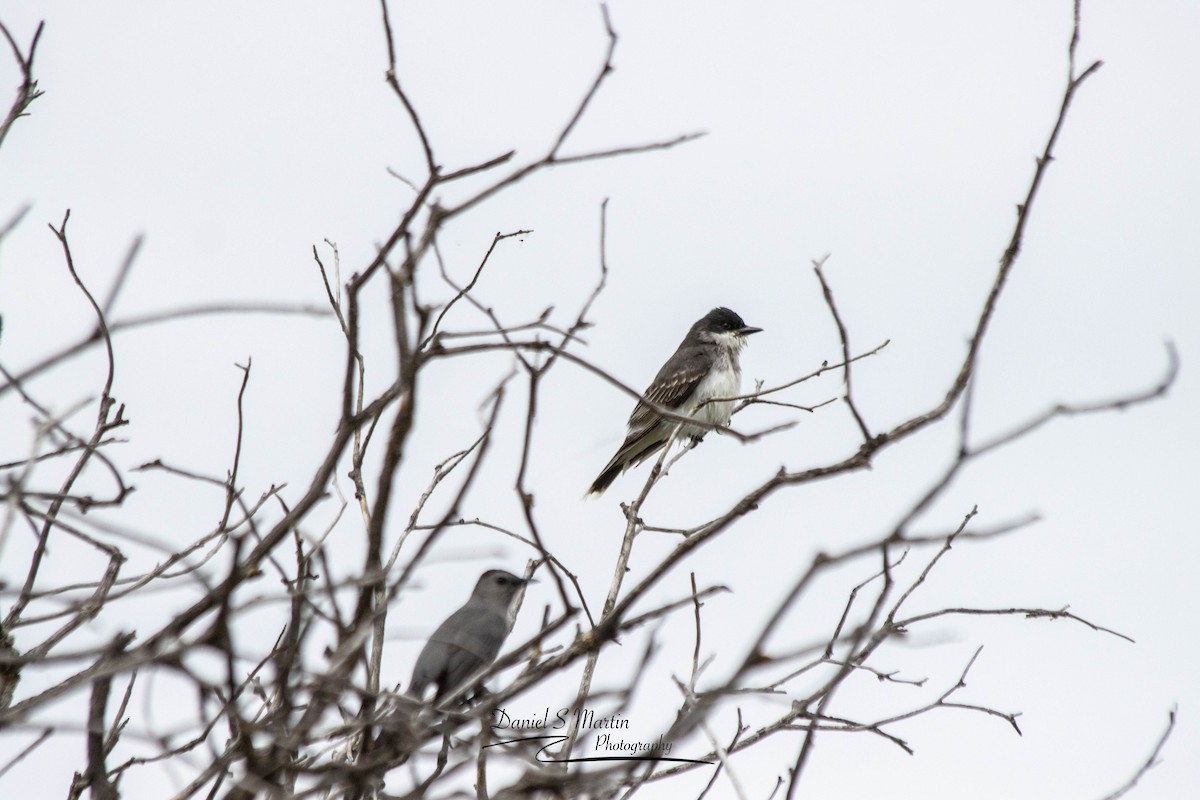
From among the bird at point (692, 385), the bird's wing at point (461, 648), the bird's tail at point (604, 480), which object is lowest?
the bird's wing at point (461, 648)

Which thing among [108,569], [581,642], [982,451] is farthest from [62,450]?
[982,451]

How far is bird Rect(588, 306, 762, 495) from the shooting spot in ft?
39.8

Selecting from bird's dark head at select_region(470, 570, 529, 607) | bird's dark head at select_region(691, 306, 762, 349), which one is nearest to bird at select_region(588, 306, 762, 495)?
bird's dark head at select_region(691, 306, 762, 349)

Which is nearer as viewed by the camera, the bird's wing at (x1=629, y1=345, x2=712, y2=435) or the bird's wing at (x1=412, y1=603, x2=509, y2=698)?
the bird's wing at (x1=412, y1=603, x2=509, y2=698)

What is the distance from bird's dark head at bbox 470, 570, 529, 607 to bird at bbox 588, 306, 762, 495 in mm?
3940

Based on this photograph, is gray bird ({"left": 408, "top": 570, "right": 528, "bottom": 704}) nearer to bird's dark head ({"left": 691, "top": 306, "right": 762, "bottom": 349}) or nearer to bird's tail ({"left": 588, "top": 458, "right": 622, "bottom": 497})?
bird's tail ({"left": 588, "top": 458, "right": 622, "bottom": 497})

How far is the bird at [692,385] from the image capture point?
1212cm

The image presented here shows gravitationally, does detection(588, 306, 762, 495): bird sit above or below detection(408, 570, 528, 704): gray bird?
above

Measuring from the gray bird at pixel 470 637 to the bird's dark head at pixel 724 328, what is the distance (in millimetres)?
6588

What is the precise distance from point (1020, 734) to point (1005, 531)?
11.0 ft

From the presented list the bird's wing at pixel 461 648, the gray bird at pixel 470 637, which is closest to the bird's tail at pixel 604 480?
the gray bird at pixel 470 637

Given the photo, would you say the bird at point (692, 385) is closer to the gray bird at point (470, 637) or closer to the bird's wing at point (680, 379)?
the bird's wing at point (680, 379)

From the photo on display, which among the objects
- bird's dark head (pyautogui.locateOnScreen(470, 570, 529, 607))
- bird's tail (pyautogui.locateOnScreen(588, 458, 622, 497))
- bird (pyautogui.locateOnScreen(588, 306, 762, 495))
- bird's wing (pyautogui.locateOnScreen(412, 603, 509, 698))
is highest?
bird (pyautogui.locateOnScreen(588, 306, 762, 495))

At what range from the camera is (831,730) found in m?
4.34
